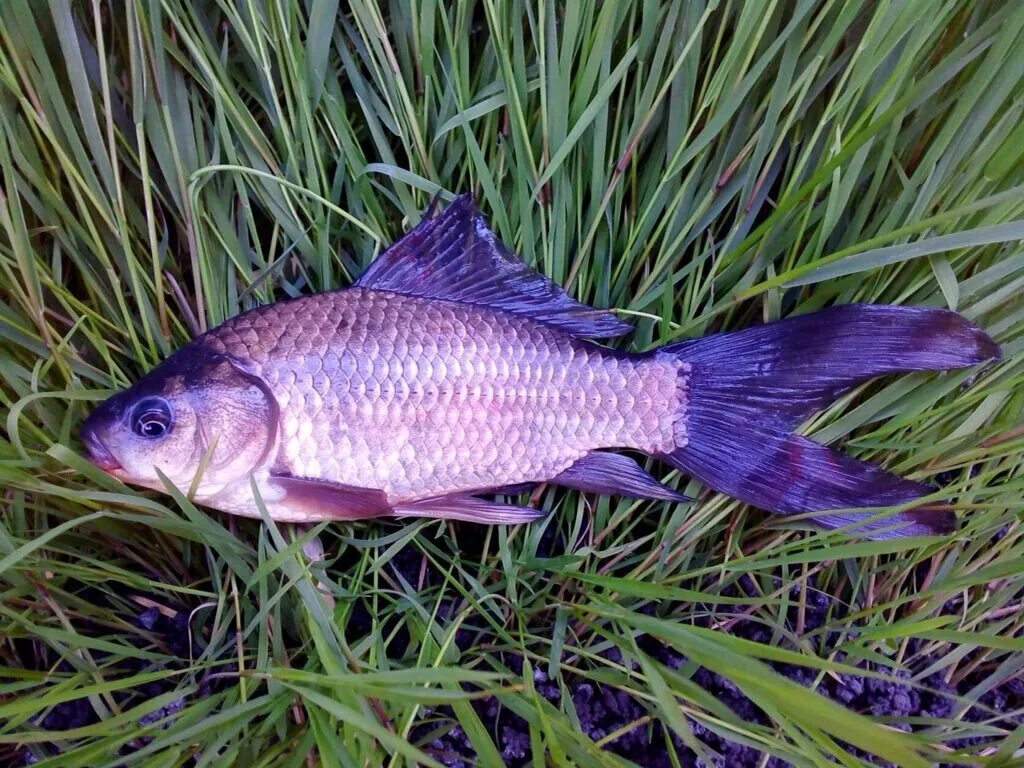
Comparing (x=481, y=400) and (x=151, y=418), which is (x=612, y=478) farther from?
(x=151, y=418)

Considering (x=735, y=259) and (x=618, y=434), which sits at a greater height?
(x=735, y=259)

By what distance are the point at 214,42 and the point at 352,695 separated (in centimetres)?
125

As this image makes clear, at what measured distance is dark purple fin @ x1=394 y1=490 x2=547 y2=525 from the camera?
124 centimetres

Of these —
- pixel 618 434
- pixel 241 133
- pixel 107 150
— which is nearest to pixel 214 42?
pixel 241 133

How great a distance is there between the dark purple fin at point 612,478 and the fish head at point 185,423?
0.59 metres

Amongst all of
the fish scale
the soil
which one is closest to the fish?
the fish scale

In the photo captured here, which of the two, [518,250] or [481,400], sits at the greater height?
[518,250]

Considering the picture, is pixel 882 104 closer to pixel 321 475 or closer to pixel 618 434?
pixel 618 434

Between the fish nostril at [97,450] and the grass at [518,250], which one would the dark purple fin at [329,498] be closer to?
the grass at [518,250]

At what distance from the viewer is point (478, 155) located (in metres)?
1.25

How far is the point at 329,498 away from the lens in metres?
1.18

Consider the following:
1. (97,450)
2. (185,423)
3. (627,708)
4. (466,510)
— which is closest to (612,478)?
(466,510)

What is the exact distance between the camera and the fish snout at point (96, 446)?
3.77 ft

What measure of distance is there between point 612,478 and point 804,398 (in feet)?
1.30
